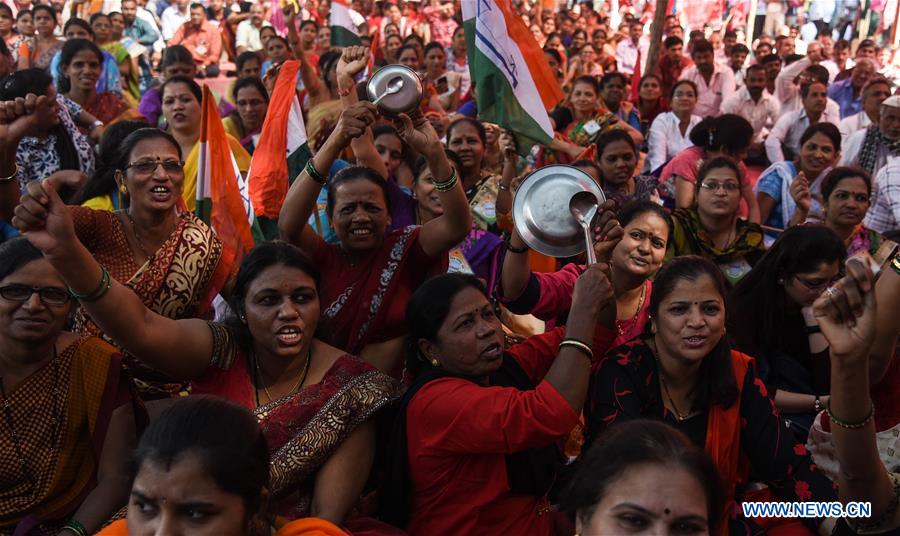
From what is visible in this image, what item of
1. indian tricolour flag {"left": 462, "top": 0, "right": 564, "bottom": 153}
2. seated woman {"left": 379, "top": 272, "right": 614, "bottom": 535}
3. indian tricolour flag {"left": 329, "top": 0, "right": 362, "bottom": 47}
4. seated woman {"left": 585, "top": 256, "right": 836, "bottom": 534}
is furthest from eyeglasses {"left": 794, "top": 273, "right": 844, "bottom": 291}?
indian tricolour flag {"left": 329, "top": 0, "right": 362, "bottom": 47}

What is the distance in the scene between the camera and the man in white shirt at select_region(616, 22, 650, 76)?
13.5 meters

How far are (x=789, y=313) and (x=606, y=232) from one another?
126 cm

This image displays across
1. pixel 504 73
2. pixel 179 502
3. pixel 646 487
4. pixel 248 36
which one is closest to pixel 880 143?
pixel 504 73

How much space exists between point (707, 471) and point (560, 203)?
1.40 metres

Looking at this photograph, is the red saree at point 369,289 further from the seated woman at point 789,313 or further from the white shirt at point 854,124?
the white shirt at point 854,124

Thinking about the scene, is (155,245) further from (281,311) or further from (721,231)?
(721,231)

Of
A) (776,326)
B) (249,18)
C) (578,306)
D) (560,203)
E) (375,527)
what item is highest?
(249,18)

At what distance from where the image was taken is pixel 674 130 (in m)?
8.27

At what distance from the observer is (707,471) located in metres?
2.05

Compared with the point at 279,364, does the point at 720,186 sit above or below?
above

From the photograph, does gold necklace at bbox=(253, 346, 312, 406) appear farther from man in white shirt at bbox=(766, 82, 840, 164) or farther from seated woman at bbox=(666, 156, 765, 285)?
man in white shirt at bbox=(766, 82, 840, 164)

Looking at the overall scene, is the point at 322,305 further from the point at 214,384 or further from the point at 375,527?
the point at 375,527

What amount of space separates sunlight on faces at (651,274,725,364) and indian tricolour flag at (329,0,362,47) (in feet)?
12.7

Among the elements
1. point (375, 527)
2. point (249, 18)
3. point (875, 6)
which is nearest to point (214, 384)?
point (375, 527)
